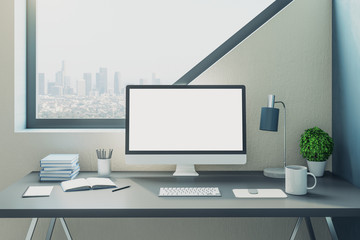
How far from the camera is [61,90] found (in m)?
2.51

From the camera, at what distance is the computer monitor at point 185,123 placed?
2.05 meters

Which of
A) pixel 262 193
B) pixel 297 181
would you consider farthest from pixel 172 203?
pixel 297 181

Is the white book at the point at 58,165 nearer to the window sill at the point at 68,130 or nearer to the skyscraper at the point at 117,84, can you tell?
the window sill at the point at 68,130

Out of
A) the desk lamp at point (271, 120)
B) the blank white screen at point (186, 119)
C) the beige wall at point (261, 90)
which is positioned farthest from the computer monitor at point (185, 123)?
the beige wall at point (261, 90)

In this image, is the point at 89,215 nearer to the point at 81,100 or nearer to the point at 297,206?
the point at 297,206

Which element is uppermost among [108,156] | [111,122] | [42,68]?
[42,68]

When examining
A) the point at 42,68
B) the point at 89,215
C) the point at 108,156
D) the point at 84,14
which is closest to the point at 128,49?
the point at 84,14

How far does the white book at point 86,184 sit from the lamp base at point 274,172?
0.83m

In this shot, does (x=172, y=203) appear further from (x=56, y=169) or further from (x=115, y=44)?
(x=115, y=44)

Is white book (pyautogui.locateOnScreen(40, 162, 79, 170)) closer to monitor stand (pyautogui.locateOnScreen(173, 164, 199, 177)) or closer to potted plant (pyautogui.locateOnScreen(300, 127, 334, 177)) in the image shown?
monitor stand (pyautogui.locateOnScreen(173, 164, 199, 177))

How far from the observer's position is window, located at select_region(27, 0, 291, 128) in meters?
2.50

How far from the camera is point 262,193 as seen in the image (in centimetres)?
172

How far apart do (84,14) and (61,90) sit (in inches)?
20.2

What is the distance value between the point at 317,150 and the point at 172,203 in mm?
950
